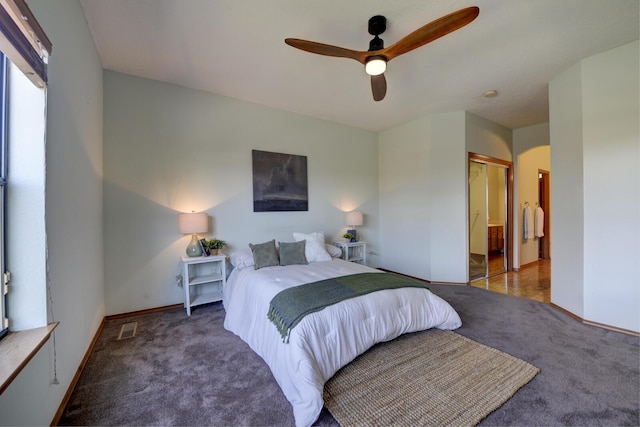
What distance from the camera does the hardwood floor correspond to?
3.71 m

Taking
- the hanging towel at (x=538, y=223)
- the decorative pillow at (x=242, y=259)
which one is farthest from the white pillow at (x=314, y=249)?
the hanging towel at (x=538, y=223)

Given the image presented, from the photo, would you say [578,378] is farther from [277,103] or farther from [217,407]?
[277,103]

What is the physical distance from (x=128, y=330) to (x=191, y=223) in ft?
4.21

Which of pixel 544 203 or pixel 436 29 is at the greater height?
pixel 436 29

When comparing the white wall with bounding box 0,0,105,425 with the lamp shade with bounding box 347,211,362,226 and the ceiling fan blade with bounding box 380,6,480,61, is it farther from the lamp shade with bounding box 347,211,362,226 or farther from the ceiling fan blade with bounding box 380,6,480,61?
the lamp shade with bounding box 347,211,362,226

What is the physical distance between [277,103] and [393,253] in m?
3.44

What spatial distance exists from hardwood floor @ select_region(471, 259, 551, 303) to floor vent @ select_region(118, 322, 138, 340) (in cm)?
477

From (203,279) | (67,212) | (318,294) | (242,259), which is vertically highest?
(67,212)

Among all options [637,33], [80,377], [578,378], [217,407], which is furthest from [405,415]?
[637,33]

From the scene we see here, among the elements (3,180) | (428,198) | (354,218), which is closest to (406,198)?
(428,198)

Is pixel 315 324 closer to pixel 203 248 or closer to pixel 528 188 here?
pixel 203 248

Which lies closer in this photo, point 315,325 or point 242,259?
point 315,325

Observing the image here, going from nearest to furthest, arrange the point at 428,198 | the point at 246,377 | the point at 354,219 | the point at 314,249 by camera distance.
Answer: the point at 246,377 → the point at 314,249 → the point at 428,198 → the point at 354,219

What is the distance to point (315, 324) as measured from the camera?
183 cm
